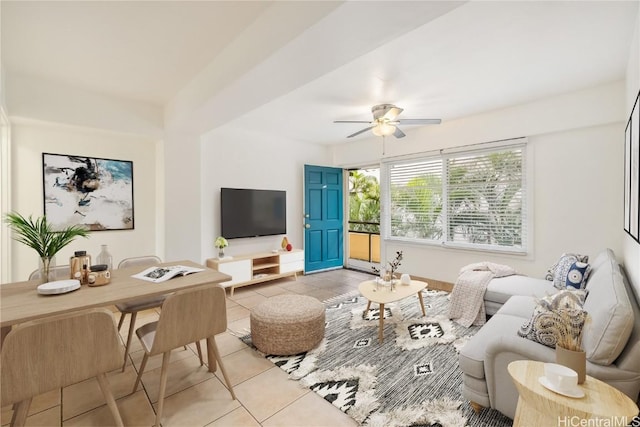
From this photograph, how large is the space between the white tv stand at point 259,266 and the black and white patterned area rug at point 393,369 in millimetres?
1503

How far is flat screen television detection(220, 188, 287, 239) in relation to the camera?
4.34 meters

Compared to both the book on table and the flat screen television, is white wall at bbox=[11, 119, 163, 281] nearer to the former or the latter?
the flat screen television

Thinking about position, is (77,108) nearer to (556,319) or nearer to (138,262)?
(138,262)

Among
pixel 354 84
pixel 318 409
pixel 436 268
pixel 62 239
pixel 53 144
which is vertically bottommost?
pixel 318 409

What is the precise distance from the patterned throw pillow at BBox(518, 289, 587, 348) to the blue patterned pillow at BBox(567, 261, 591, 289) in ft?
4.33

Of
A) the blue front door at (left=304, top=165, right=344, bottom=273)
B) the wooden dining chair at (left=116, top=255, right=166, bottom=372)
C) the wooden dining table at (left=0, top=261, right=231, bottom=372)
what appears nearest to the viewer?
the wooden dining table at (left=0, top=261, right=231, bottom=372)

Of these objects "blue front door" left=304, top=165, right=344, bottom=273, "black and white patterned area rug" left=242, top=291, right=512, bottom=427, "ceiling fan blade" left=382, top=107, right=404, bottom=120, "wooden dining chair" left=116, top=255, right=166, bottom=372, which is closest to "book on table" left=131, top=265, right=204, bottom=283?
"wooden dining chair" left=116, top=255, right=166, bottom=372

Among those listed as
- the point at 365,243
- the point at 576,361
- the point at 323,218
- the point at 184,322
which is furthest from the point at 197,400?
the point at 365,243

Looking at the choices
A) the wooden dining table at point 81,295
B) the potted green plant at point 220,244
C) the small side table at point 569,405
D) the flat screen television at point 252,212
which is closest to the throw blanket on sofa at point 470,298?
the small side table at point 569,405

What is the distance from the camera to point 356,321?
3104 mm

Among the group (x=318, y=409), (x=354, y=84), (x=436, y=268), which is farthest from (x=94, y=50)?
(x=436, y=268)

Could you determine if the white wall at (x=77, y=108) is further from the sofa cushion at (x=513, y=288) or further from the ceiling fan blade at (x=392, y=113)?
the sofa cushion at (x=513, y=288)

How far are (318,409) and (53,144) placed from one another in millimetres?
3967

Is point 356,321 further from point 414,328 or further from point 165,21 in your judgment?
point 165,21
